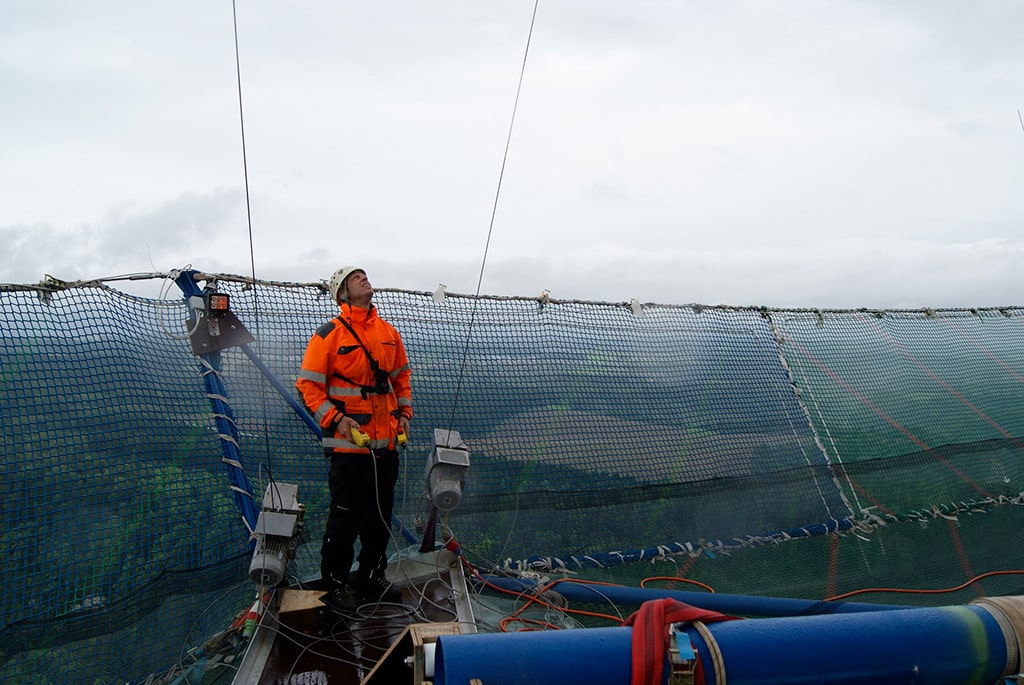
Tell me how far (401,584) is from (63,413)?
184 centimetres

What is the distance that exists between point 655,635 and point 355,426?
189 cm

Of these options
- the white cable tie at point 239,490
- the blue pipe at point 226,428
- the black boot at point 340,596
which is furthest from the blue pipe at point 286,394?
the black boot at point 340,596

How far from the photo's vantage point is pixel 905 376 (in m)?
6.31

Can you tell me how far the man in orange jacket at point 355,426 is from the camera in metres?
3.30

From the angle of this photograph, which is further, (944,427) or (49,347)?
(944,427)

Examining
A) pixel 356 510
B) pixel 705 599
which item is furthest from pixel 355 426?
pixel 705 599

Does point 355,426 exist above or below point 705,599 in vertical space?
above

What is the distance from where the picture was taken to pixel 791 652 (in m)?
1.81

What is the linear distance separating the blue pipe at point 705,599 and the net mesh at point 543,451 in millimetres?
436

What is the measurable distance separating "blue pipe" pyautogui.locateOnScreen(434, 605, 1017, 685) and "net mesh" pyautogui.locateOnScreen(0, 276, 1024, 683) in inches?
69.6

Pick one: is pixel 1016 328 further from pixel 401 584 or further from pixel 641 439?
pixel 401 584

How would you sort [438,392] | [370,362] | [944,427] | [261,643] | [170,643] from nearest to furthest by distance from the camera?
[261,643]
[170,643]
[370,362]
[438,392]
[944,427]

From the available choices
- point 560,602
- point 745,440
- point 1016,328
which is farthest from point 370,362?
point 1016,328

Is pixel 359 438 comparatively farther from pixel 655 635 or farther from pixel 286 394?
pixel 655 635
